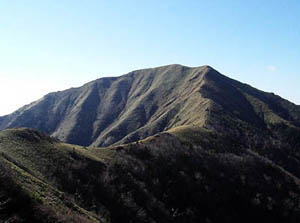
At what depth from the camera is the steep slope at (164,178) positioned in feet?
290

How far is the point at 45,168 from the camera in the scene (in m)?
87.7

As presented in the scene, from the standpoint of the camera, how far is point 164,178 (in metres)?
117

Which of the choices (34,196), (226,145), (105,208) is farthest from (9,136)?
(226,145)

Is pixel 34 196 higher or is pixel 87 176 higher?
pixel 34 196

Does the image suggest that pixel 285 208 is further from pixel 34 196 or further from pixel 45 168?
pixel 34 196

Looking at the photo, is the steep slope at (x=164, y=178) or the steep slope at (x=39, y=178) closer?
the steep slope at (x=39, y=178)

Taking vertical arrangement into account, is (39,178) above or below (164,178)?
above

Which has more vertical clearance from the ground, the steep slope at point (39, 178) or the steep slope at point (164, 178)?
the steep slope at point (39, 178)

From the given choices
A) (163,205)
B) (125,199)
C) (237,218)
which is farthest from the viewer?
(237,218)

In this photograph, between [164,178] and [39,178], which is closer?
[39,178]

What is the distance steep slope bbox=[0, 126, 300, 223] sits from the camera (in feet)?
290

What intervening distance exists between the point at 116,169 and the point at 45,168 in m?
24.0

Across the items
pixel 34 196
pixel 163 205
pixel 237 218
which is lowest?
pixel 237 218

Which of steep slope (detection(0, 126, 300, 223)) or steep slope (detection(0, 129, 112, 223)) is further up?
steep slope (detection(0, 129, 112, 223))
